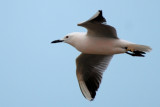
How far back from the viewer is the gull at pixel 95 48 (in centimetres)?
314

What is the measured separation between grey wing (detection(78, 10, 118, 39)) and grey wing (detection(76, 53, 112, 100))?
39cm

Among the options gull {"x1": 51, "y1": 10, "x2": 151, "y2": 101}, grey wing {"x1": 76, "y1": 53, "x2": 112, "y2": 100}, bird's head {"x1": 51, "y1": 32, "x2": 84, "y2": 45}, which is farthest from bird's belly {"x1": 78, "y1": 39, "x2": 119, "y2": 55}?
grey wing {"x1": 76, "y1": 53, "x2": 112, "y2": 100}

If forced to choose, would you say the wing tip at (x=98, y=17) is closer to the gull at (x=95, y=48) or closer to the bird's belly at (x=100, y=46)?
the gull at (x=95, y=48)

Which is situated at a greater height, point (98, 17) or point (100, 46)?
point (98, 17)

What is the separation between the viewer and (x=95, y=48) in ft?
10.6

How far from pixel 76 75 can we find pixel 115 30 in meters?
0.68

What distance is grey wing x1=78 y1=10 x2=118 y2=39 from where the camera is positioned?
9.53 feet

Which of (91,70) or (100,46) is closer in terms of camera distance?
(100,46)

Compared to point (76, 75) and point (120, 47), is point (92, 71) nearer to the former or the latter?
point (76, 75)

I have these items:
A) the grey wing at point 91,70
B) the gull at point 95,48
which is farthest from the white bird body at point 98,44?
the grey wing at point 91,70

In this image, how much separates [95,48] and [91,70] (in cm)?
44

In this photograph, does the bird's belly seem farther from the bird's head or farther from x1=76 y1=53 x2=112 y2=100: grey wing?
x1=76 y1=53 x2=112 y2=100: grey wing

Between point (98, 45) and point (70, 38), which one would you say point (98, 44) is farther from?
point (70, 38)

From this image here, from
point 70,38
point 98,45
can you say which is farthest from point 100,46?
point 70,38
